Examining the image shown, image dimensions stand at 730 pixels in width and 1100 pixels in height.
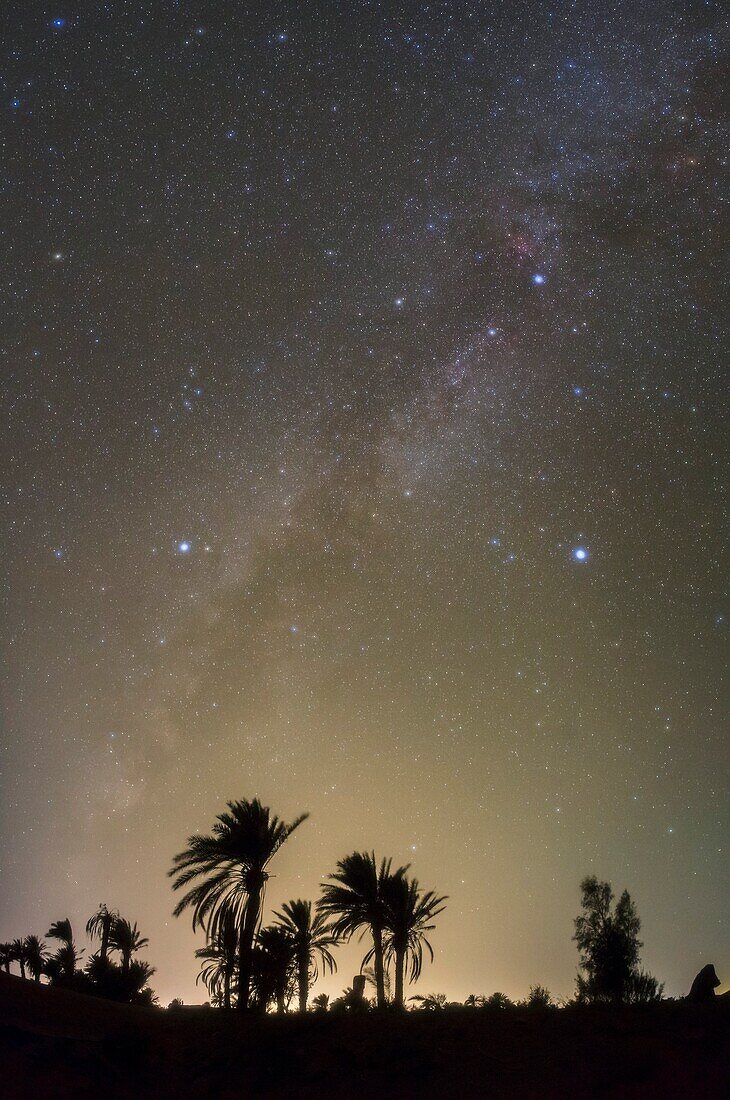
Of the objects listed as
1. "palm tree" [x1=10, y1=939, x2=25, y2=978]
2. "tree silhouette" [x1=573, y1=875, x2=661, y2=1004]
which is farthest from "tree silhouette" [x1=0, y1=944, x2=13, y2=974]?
"tree silhouette" [x1=573, y1=875, x2=661, y2=1004]

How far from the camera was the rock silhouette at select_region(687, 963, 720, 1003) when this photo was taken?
18.2m

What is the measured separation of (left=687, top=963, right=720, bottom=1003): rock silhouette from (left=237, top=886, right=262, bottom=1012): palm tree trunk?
13041mm

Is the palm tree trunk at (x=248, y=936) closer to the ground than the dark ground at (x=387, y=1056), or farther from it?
farther from it

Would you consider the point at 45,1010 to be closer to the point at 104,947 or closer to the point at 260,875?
the point at 260,875

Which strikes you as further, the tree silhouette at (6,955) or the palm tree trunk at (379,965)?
the tree silhouette at (6,955)

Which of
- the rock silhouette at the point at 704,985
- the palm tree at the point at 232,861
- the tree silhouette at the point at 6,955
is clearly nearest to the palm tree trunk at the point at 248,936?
the palm tree at the point at 232,861

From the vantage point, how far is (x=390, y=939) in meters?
31.2

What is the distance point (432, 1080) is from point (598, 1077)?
119 inches

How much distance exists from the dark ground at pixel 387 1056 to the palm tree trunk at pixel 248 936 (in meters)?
7.04

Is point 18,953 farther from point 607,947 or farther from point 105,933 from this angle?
point 607,947

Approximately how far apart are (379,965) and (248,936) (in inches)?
291

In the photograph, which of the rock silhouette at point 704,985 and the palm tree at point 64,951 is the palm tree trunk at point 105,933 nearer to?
the palm tree at point 64,951

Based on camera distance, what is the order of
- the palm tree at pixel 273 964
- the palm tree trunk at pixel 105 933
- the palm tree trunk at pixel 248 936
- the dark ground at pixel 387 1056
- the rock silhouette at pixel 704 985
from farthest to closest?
the palm tree trunk at pixel 105 933 < the palm tree at pixel 273 964 < the palm tree trunk at pixel 248 936 < the rock silhouette at pixel 704 985 < the dark ground at pixel 387 1056

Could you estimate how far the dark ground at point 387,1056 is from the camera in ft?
45.4
